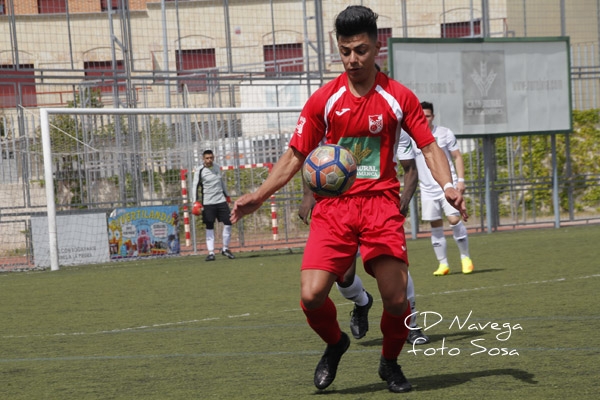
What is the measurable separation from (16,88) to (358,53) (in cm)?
1527

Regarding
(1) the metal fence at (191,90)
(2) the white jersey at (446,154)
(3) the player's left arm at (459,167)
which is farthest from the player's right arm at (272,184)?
(1) the metal fence at (191,90)

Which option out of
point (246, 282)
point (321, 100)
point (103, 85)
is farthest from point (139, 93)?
point (321, 100)

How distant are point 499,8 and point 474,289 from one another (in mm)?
16507

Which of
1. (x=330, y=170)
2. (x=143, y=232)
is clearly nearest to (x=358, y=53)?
(x=330, y=170)

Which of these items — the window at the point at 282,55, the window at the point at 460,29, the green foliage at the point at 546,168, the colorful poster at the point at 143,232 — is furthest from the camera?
the window at the point at 460,29

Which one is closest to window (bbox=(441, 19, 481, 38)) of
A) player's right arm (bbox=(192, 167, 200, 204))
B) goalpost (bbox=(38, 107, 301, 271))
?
goalpost (bbox=(38, 107, 301, 271))

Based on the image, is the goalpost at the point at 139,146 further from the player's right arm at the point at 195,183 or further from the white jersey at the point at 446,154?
the white jersey at the point at 446,154

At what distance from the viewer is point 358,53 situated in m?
5.55

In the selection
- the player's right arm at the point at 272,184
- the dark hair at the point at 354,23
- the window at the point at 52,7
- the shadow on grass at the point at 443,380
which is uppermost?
the window at the point at 52,7

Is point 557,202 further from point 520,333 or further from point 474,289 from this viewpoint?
point 520,333

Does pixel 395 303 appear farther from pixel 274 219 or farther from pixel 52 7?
pixel 52 7

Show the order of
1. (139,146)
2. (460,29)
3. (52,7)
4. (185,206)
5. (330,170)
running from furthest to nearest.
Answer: (460,29) < (52,7) < (185,206) < (139,146) < (330,170)

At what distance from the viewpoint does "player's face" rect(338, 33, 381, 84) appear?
18.1 feet

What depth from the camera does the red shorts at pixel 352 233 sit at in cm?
547
